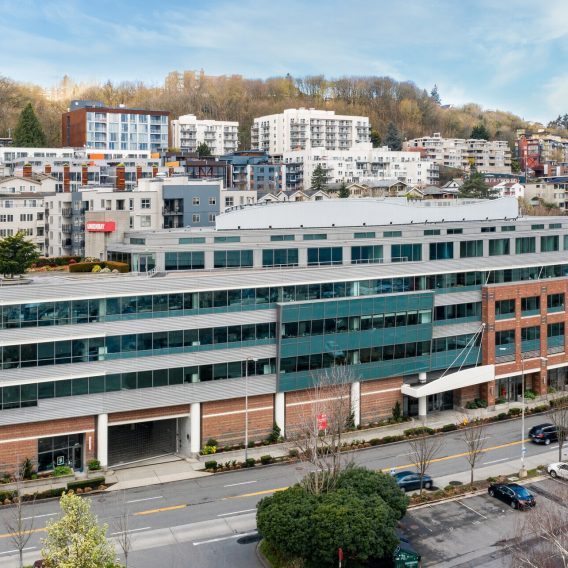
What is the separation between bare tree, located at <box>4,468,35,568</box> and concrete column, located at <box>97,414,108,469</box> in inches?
189

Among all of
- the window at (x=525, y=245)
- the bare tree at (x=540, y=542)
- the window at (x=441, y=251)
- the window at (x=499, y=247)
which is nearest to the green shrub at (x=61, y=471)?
the bare tree at (x=540, y=542)

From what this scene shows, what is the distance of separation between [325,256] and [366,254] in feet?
11.1

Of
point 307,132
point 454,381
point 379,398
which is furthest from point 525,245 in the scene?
point 307,132

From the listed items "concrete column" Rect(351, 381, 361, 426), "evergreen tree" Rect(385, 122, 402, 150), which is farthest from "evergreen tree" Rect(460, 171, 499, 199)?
"concrete column" Rect(351, 381, 361, 426)

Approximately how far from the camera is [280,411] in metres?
52.2

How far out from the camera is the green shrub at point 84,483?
142ft

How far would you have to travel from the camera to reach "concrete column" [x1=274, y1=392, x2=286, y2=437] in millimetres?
52094

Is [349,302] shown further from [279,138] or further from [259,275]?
[279,138]

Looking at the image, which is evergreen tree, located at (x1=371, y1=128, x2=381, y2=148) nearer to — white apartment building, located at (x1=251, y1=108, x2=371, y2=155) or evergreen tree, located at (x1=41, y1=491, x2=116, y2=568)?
white apartment building, located at (x1=251, y1=108, x2=371, y2=155)

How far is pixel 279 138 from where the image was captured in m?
178

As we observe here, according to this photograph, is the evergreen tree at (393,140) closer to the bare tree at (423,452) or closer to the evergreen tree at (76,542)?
the bare tree at (423,452)

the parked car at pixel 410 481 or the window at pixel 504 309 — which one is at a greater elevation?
the window at pixel 504 309

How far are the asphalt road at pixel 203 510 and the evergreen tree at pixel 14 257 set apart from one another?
16.5 metres

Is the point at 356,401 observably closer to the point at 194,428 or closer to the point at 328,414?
the point at 328,414
